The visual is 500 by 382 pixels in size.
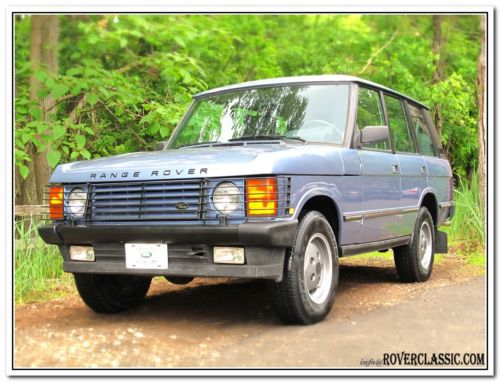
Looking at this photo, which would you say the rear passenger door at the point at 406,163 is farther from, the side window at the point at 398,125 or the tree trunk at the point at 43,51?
the tree trunk at the point at 43,51

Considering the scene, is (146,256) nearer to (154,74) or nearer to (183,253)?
(183,253)

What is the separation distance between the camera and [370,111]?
6.39 metres

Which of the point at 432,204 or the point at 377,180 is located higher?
the point at 377,180

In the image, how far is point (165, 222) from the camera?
15.7ft

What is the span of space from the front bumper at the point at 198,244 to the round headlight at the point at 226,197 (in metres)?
0.20

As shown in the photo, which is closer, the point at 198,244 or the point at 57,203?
the point at 198,244

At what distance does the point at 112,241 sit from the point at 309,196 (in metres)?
1.54

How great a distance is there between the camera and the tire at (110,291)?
543 centimetres

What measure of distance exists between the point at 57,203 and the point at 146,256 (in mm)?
995

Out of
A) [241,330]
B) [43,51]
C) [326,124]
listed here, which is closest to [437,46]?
[326,124]

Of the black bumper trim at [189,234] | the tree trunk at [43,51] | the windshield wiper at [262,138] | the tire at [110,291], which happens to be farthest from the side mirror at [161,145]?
the black bumper trim at [189,234]

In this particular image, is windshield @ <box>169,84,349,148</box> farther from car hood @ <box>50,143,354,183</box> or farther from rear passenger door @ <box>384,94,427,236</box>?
rear passenger door @ <box>384,94,427,236</box>

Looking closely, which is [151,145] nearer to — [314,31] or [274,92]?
[274,92]
